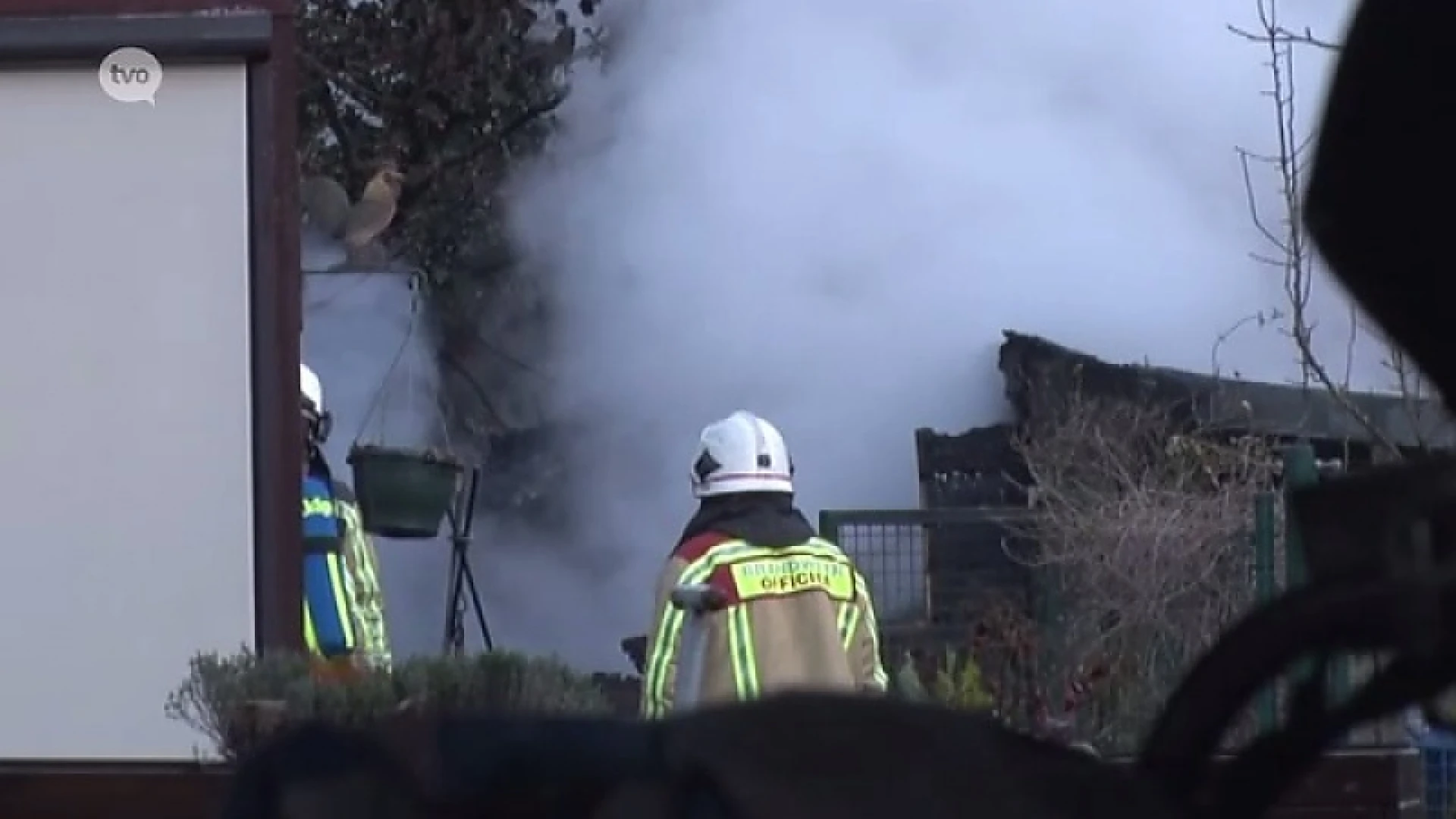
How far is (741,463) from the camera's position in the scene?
5945 mm

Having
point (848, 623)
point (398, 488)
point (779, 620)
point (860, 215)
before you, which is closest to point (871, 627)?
point (848, 623)

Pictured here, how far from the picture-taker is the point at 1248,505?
28.0ft

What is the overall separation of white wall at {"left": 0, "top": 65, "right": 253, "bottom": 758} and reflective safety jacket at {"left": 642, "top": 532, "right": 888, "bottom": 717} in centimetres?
78

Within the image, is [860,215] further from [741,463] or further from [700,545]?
[700,545]

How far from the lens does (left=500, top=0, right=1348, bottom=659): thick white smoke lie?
449 inches

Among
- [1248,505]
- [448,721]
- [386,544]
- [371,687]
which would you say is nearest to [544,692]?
[371,687]

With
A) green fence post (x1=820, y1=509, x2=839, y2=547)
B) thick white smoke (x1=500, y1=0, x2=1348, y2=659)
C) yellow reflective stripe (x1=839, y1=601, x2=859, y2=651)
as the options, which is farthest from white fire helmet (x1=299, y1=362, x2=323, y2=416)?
Result: thick white smoke (x1=500, y1=0, x2=1348, y2=659)

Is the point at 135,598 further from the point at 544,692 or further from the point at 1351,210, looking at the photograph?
the point at 1351,210

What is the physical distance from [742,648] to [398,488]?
2.97 meters

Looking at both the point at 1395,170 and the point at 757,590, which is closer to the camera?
the point at 1395,170

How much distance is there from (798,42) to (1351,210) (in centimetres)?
1082

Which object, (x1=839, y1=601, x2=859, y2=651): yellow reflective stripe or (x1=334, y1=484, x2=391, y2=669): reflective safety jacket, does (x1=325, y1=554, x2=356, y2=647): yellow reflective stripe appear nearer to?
(x1=334, y1=484, x2=391, y2=669): reflective safety jacket

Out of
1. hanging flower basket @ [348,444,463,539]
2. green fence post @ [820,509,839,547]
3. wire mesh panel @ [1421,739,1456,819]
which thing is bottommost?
wire mesh panel @ [1421,739,1456,819]

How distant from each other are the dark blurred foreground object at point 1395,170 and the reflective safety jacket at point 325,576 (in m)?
4.71
